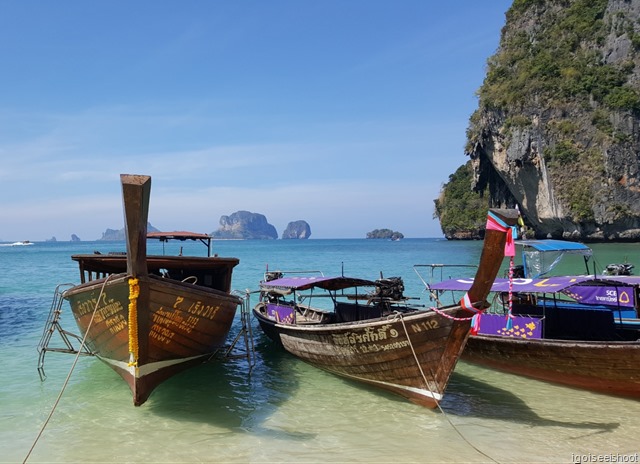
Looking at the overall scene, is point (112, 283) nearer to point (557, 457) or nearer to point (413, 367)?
point (413, 367)

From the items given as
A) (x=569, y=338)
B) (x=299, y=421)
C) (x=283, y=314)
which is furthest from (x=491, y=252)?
(x=283, y=314)

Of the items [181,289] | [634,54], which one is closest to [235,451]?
[181,289]

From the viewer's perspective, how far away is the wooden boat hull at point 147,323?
7.38 m

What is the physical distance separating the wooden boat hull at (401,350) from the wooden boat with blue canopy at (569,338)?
134cm

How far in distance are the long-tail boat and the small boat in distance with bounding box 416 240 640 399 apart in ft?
14.3

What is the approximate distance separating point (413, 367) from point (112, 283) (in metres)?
4.97

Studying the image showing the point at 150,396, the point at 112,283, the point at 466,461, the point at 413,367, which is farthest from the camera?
the point at 150,396

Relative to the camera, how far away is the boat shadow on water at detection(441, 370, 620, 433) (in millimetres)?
7500

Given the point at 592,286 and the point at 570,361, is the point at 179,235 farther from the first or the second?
the point at 592,286

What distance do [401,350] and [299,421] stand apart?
2.02 m

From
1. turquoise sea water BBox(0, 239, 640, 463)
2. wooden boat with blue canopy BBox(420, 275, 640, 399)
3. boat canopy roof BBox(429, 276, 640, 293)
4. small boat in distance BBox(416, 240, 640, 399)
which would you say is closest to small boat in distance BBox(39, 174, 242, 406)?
turquoise sea water BBox(0, 239, 640, 463)

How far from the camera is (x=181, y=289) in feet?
25.5

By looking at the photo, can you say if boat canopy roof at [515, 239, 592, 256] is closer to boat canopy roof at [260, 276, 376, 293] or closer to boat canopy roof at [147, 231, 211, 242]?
boat canopy roof at [260, 276, 376, 293]

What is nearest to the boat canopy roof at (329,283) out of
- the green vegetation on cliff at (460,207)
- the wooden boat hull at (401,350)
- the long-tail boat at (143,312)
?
the wooden boat hull at (401,350)
